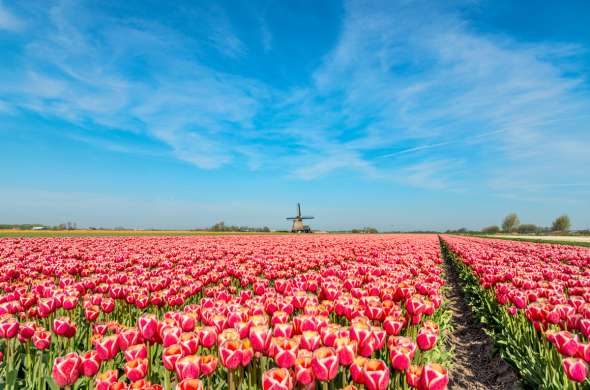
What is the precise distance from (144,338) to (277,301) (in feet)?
5.30

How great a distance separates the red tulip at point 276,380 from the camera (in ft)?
6.60

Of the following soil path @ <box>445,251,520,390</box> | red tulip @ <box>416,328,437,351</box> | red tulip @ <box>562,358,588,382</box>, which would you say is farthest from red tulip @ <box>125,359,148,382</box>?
soil path @ <box>445,251,520,390</box>

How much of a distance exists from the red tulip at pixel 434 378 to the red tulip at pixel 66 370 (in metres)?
2.42

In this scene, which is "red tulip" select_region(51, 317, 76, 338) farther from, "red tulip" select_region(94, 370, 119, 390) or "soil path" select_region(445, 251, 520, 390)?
"soil path" select_region(445, 251, 520, 390)

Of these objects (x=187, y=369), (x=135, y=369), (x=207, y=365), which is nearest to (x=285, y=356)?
(x=207, y=365)

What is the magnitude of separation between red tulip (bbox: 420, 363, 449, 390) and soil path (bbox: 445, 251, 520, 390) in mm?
3821

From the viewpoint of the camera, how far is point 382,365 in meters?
2.20

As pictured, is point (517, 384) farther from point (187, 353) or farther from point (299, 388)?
point (187, 353)

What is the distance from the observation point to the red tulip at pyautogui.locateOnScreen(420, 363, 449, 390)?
215 centimetres

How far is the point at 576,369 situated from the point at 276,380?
2729 mm

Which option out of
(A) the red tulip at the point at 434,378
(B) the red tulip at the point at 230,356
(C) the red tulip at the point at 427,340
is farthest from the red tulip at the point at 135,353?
(C) the red tulip at the point at 427,340

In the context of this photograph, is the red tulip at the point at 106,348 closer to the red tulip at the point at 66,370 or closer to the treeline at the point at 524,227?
the red tulip at the point at 66,370

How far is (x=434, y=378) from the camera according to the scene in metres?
2.16

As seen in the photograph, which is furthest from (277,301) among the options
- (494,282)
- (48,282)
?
(494,282)
